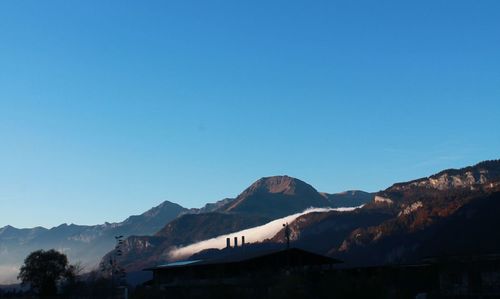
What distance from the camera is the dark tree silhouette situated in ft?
371

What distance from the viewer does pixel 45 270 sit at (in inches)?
4469

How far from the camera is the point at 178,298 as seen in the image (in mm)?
63594

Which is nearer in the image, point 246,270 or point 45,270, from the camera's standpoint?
point 246,270

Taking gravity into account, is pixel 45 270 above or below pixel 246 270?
above

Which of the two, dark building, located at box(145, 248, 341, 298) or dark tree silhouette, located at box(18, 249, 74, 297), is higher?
dark tree silhouette, located at box(18, 249, 74, 297)

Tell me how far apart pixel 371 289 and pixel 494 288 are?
20.5m

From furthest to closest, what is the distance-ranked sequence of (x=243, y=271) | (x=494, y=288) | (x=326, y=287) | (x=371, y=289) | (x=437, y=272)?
(x=243, y=271)
(x=437, y=272)
(x=494, y=288)
(x=326, y=287)
(x=371, y=289)

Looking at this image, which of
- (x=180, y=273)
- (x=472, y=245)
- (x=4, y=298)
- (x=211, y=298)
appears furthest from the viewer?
(x=472, y=245)

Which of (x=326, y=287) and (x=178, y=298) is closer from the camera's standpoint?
(x=326, y=287)

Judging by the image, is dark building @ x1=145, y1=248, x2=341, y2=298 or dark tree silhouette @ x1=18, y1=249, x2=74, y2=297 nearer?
dark building @ x1=145, y1=248, x2=341, y2=298

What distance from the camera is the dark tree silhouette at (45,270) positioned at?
113 m

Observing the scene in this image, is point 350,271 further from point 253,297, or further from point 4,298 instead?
point 4,298

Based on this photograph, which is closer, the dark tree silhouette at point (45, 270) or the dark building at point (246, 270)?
the dark building at point (246, 270)

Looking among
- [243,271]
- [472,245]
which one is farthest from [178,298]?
[472,245]
